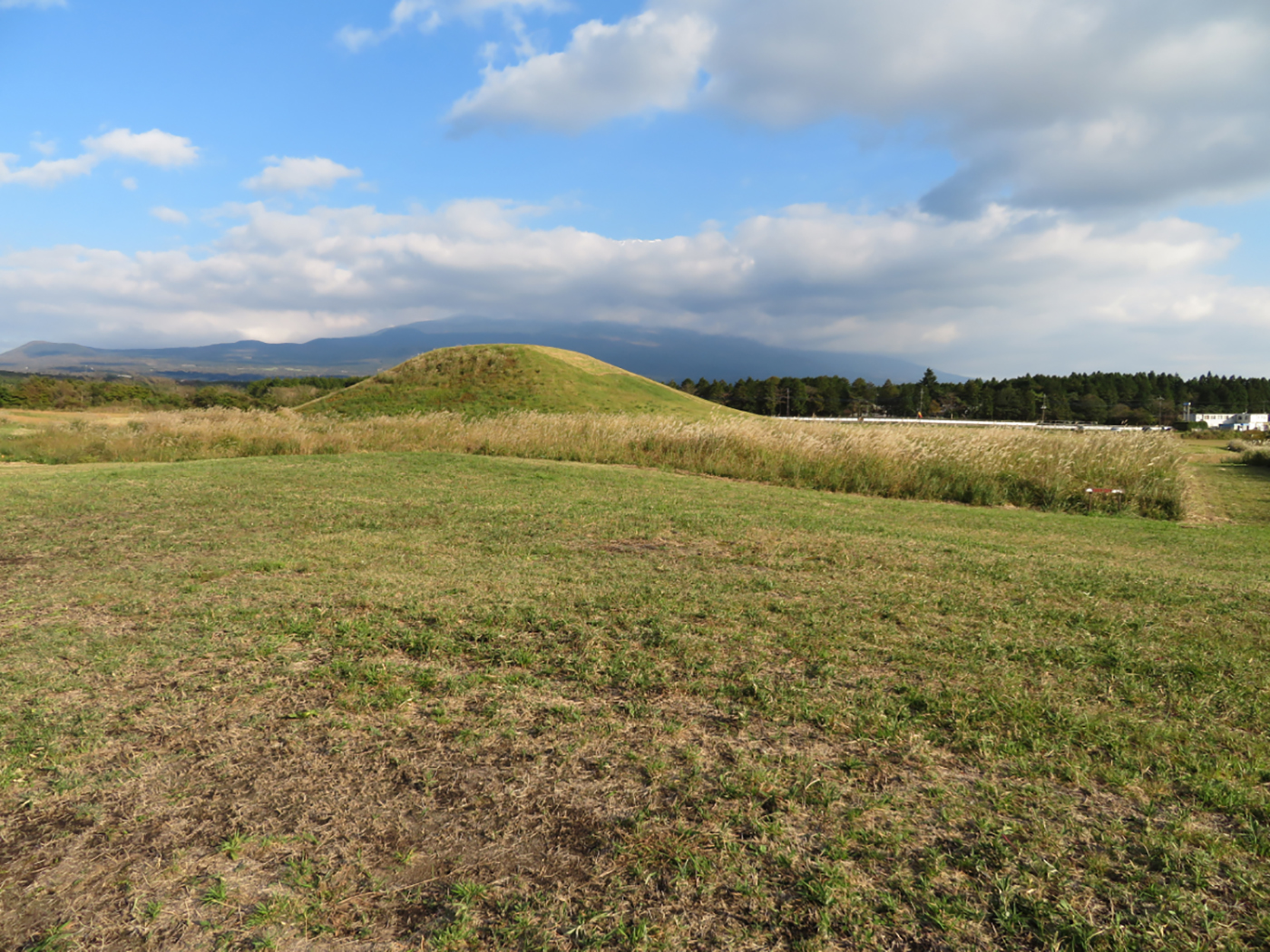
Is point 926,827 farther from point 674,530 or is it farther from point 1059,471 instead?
point 1059,471

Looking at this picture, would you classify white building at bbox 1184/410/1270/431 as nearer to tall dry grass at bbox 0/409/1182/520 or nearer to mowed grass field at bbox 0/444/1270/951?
tall dry grass at bbox 0/409/1182/520

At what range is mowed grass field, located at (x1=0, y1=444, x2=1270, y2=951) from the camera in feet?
6.59

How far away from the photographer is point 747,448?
16.4 metres

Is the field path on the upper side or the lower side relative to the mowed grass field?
upper

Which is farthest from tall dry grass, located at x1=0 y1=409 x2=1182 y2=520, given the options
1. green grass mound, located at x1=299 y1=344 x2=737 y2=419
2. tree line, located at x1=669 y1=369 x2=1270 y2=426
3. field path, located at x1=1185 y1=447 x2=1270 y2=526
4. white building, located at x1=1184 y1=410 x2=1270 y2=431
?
white building, located at x1=1184 y1=410 x2=1270 y2=431

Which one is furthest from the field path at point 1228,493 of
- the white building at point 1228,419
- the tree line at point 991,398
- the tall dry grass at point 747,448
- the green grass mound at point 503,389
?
the white building at point 1228,419

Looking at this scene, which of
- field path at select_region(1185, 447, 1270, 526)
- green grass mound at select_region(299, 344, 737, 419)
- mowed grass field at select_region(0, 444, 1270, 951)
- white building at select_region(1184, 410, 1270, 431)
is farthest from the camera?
white building at select_region(1184, 410, 1270, 431)

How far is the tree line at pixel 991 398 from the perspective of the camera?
81000 mm

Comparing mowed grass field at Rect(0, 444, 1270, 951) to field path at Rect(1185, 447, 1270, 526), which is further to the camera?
field path at Rect(1185, 447, 1270, 526)

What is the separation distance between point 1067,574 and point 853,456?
29.6 ft

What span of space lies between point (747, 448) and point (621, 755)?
45.9 ft

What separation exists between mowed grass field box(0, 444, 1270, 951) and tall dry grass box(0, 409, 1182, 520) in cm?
839

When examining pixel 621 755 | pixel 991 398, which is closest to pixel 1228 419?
pixel 991 398

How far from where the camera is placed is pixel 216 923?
194 centimetres
